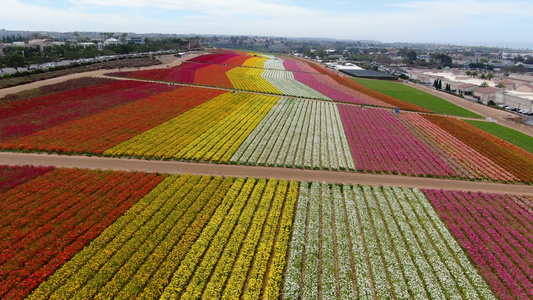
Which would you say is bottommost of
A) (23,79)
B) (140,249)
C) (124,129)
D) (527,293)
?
(527,293)

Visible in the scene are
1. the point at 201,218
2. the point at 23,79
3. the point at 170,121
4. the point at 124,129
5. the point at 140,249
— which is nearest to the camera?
the point at 140,249

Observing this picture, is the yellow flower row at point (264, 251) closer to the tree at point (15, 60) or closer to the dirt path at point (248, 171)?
the dirt path at point (248, 171)

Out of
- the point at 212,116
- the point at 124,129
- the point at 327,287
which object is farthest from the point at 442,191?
the point at 124,129

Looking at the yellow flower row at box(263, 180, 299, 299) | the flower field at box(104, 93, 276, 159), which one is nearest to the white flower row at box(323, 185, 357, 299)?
the yellow flower row at box(263, 180, 299, 299)

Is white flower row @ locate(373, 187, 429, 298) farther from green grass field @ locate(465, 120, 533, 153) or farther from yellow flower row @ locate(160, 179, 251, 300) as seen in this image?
green grass field @ locate(465, 120, 533, 153)

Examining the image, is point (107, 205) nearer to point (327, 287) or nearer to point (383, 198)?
point (327, 287)
